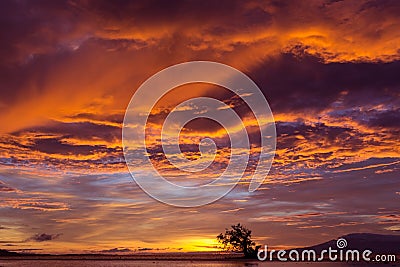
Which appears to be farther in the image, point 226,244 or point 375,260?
point 375,260

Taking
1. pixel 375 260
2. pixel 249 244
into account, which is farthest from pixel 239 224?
pixel 375 260

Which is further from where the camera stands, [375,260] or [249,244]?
[375,260]

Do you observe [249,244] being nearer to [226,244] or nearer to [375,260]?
[226,244]

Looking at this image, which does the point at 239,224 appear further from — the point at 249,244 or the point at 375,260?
the point at 375,260

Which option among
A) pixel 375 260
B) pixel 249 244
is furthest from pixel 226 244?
pixel 375 260

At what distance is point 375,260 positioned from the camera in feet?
489

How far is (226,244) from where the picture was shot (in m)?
132

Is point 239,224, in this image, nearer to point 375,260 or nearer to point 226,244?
point 226,244

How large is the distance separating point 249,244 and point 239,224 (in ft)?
20.2

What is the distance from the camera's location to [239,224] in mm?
131625

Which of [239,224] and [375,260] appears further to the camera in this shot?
[375,260]

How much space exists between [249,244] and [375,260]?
1698 inches

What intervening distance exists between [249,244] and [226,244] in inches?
241

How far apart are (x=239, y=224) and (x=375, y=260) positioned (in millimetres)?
47274
